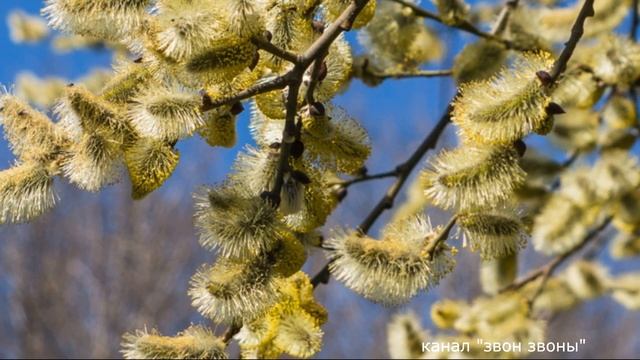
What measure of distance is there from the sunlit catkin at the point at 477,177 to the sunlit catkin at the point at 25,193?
0.56 m

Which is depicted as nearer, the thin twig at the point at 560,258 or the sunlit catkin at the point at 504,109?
the sunlit catkin at the point at 504,109

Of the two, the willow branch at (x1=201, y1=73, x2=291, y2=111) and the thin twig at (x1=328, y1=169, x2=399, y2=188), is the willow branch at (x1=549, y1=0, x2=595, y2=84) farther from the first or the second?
the thin twig at (x1=328, y1=169, x2=399, y2=188)

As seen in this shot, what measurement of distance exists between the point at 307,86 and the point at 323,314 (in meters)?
0.43

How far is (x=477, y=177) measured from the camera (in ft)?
4.82

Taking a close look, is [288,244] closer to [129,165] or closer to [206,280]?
[206,280]

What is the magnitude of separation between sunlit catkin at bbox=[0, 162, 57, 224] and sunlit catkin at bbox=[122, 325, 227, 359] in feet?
0.77

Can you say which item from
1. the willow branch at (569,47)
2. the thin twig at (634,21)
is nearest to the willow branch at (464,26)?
the thin twig at (634,21)

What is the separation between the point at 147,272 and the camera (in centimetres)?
1778

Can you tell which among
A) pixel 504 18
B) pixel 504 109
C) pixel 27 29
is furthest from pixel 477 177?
pixel 27 29

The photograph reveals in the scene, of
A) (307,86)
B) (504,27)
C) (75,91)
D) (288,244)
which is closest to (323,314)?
(288,244)

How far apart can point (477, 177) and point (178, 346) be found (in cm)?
50

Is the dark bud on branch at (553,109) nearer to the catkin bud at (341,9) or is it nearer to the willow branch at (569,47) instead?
the willow branch at (569,47)

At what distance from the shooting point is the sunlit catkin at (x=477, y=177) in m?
1.47

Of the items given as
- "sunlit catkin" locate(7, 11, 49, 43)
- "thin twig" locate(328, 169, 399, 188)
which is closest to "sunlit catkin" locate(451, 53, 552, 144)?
"thin twig" locate(328, 169, 399, 188)
